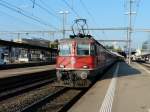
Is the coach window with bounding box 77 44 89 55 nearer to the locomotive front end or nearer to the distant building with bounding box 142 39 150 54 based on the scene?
the locomotive front end

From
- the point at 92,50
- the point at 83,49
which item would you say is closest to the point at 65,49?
the point at 83,49

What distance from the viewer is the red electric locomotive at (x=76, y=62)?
2108 cm

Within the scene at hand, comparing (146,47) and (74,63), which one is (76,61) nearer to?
(74,63)

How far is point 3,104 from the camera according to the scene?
576 inches

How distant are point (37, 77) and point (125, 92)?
1170 cm

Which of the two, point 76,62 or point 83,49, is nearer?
point 76,62

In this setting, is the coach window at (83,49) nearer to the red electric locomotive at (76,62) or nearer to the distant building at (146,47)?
the red electric locomotive at (76,62)

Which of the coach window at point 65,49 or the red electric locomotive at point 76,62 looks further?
the coach window at point 65,49

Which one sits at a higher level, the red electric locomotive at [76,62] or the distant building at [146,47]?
the distant building at [146,47]

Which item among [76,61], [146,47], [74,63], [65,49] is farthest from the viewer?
[146,47]

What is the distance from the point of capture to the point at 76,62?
21.7 m

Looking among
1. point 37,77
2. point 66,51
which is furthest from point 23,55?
point 66,51

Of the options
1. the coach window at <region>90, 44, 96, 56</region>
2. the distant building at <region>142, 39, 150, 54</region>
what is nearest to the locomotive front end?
the coach window at <region>90, 44, 96, 56</region>

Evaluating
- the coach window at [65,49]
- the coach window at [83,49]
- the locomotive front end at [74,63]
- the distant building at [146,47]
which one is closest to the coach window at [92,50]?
the locomotive front end at [74,63]
